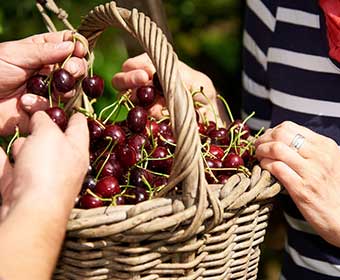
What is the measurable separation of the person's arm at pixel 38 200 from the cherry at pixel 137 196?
0.34 feet

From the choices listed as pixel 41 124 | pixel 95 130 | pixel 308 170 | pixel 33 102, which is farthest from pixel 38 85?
pixel 308 170

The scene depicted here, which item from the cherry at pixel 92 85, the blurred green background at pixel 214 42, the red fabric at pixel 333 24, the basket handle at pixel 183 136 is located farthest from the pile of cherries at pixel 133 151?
the blurred green background at pixel 214 42

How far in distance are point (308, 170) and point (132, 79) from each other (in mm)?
417

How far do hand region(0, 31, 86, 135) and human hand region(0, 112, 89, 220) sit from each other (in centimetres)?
25

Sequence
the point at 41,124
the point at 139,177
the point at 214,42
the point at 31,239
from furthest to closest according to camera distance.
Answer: the point at 214,42
the point at 139,177
the point at 41,124
the point at 31,239

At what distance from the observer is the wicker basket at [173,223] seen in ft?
3.80

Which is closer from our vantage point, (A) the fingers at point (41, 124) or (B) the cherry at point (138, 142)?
(A) the fingers at point (41, 124)

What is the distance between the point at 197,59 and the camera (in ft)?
10.8

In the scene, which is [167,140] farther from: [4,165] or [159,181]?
[4,165]

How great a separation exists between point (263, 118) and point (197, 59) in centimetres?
141

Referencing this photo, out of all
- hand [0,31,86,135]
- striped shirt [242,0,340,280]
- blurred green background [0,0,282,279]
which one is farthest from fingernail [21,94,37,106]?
blurred green background [0,0,282,279]

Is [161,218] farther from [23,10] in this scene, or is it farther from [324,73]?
[23,10]

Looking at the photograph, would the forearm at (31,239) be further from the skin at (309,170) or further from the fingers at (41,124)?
the skin at (309,170)

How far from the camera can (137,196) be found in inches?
49.4
